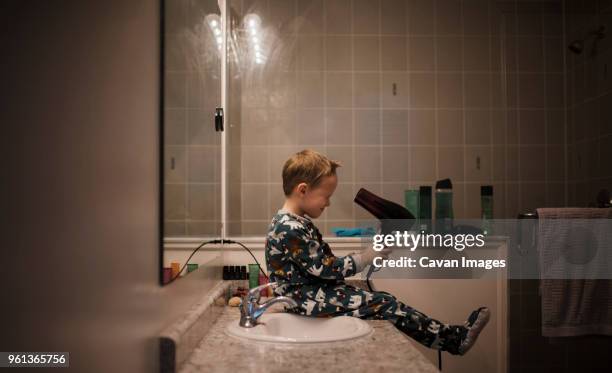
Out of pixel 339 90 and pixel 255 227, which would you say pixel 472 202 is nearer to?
pixel 339 90

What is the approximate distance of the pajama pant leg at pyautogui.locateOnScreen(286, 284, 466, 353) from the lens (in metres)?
1.24

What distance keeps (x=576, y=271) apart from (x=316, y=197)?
40.3 inches

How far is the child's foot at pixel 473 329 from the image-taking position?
1.28 meters

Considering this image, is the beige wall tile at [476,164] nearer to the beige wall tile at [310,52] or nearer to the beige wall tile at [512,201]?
the beige wall tile at [512,201]

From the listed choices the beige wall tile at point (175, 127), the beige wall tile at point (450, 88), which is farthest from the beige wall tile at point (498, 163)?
the beige wall tile at point (175, 127)

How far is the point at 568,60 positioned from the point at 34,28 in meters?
2.04

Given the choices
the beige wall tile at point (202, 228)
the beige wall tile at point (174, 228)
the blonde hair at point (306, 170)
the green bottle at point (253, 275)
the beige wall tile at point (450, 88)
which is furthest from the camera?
the beige wall tile at point (450, 88)

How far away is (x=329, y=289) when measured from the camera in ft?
4.19

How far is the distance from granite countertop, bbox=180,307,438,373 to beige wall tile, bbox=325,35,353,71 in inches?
48.1

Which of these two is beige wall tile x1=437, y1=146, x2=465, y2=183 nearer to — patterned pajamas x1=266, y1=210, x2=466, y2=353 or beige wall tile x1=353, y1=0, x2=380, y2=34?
beige wall tile x1=353, y1=0, x2=380, y2=34

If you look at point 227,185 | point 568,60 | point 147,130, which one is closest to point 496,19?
point 568,60

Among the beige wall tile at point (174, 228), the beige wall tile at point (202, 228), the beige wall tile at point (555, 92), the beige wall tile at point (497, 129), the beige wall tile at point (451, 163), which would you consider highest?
the beige wall tile at point (555, 92)

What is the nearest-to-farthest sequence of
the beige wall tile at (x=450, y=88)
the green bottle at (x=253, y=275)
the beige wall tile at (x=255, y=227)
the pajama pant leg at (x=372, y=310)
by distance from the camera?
the pajama pant leg at (x=372, y=310)
the green bottle at (x=253, y=275)
the beige wall tile at (x=255, y=227)
the beige wall tile at (x=450, y=88)

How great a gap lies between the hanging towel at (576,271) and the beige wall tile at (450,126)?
46 centimetres
